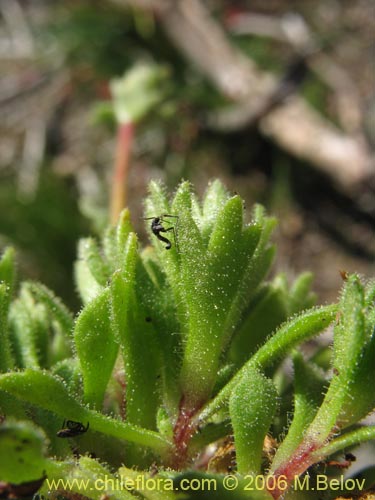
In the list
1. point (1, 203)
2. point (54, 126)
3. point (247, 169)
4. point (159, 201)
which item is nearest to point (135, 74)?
point (1, 203)

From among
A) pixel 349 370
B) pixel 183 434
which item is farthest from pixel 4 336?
pixel 349 370

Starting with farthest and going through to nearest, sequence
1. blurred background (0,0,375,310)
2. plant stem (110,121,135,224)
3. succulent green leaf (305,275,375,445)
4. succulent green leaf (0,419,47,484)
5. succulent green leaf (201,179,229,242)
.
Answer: blurred background (0,0,375,310), plant stem (110,121,135,224), succulent green leaf (201,179,229,242), succulent green leaf (305,275,375,445), succulent green leaf (0,419,47,484)

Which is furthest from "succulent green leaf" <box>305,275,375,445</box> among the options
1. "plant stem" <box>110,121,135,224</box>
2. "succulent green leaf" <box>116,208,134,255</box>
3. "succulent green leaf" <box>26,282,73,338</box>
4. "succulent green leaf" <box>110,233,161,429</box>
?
"plant stem" <box>110,121,135,224</box>

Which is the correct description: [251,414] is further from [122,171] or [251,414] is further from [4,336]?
[122,171]

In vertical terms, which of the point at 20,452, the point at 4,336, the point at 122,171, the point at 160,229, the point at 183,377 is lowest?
the point at 20,452

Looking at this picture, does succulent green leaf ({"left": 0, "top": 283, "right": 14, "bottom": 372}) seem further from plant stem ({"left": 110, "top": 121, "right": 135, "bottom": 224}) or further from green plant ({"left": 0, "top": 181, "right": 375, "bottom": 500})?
plant stem ({"left": 110, "top": 121, "right": 135, "bottom": 224})

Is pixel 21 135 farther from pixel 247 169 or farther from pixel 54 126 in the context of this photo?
pixel 247 169

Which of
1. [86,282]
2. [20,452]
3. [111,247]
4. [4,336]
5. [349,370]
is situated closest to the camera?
[20,452]
